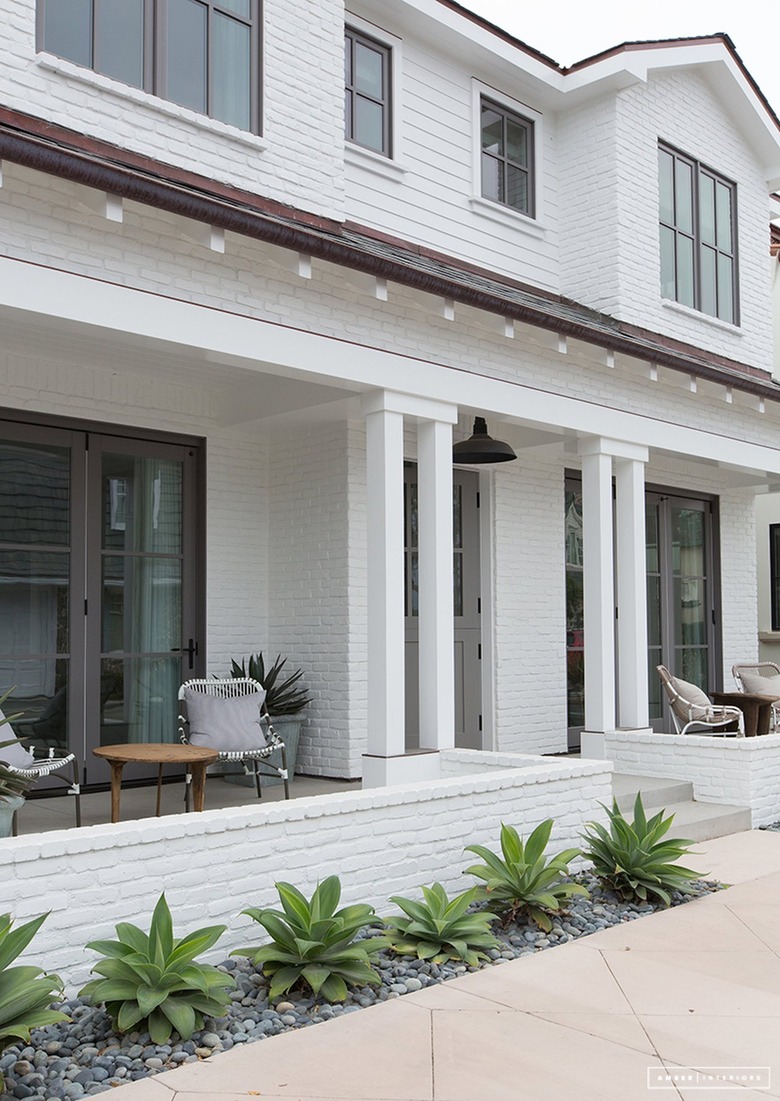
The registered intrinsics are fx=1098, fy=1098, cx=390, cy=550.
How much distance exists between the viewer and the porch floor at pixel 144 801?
20.9 ft

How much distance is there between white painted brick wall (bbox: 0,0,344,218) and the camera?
597 cm

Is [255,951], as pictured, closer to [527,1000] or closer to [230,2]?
[527,1000]

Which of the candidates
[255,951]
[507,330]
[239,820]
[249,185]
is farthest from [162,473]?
[255,951]

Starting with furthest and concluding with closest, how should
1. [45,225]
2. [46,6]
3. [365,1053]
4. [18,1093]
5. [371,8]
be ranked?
1. [371,8]
2. [46,6]
3. [45,225]
4. [365,1053]
5. [18,1093]

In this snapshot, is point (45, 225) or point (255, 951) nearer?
point (255, 951)

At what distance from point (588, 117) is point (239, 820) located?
25.9 ft

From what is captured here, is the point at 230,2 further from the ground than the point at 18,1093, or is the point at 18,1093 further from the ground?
the point at 230,2

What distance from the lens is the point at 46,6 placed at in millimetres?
6133

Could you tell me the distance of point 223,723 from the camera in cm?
693

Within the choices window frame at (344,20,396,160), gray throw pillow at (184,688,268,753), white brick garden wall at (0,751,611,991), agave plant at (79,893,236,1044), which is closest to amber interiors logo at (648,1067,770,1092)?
agave plant at (79,893,236,1044)

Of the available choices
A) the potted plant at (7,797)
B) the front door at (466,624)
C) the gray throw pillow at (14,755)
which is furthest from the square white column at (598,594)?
the potted plant at (7,797)

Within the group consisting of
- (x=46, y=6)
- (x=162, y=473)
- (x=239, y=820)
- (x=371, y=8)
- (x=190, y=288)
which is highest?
(x=371, y=8)

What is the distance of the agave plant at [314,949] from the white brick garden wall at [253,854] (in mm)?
295

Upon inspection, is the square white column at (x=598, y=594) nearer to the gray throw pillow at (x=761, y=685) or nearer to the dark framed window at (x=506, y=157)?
the dark framed window at (x=506, y=157)
